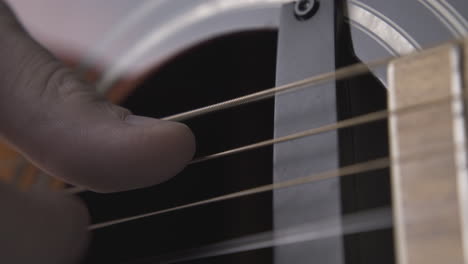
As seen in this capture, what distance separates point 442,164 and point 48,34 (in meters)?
0.92

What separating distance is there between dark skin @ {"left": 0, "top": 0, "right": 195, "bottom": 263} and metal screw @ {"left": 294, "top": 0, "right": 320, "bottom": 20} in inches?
6.9

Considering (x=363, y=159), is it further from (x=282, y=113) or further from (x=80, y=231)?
(x=80, y=231)

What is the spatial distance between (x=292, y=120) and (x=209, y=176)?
31cm

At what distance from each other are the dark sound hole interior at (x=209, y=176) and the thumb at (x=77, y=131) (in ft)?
0.73

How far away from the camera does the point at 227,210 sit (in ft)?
2.58

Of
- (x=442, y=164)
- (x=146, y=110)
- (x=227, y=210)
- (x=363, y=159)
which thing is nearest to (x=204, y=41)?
(x=146, y=110)

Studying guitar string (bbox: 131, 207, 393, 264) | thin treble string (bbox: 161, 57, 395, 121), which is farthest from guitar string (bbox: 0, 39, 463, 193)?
guitar string (bbox: 131, 207, 393, 264)

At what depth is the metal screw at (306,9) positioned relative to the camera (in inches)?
22.4

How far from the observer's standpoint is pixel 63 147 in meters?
0.56

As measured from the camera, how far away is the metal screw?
57 cm

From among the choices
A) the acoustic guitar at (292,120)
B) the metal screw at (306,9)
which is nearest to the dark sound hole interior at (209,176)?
the acoustic guitar at (292,120)

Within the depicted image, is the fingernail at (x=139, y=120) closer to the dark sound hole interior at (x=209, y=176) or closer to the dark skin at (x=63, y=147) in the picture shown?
the dark skin at (x=63, y=147)

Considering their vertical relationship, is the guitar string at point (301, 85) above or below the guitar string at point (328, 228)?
above

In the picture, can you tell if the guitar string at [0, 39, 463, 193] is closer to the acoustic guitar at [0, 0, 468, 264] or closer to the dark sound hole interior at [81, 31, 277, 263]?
the acoustic guitar at [0, 0, 468, 264]
